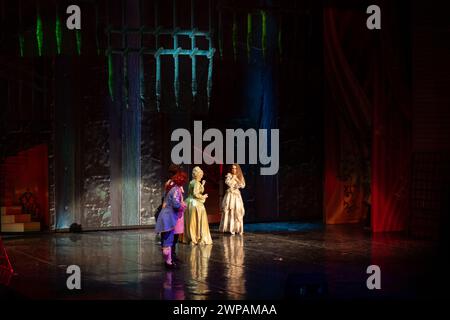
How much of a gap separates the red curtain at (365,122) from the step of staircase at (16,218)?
5598 mm

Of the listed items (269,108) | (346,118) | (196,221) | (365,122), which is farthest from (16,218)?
(365,122)

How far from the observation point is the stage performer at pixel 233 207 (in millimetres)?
13977

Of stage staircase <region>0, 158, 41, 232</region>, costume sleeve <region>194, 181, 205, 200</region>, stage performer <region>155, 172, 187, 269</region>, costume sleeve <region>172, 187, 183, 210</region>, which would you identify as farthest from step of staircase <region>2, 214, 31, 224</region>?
costume sleeve <region>172, 187, 183, 210</region>

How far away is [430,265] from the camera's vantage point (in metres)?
10.4

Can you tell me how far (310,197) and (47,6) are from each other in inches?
252

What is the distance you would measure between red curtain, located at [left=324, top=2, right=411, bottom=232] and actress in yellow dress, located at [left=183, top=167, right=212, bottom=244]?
3070 millimetres

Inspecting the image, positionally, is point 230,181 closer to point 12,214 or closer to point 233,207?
point 233,207

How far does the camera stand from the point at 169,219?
10.1 metres
